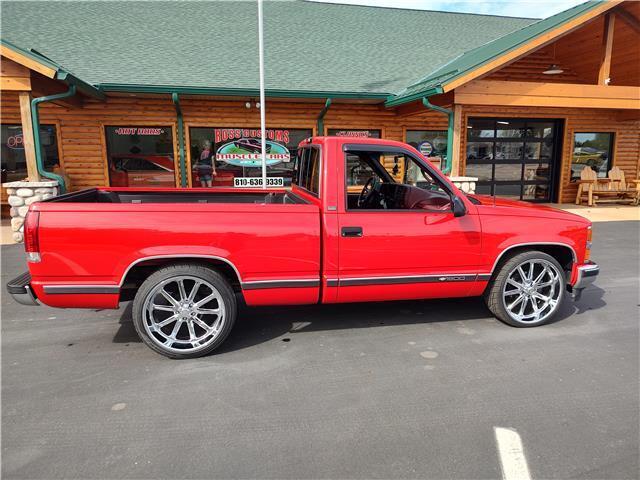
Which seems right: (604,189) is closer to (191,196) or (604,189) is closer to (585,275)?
(585,275)

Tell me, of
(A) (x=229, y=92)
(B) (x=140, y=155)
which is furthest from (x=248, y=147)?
(B) (x=140, y=155)

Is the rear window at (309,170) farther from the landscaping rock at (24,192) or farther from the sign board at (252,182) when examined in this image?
the sign board at (252,182)

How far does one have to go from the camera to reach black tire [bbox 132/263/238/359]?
3631 mm

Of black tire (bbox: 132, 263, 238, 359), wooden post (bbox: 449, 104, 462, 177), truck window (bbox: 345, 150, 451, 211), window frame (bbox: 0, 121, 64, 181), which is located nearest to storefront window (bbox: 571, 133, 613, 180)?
wooden post (bbox: 449, 104, 462, 177)

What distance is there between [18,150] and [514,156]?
14.2 meters

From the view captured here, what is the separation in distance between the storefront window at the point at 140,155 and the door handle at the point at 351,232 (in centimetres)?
962

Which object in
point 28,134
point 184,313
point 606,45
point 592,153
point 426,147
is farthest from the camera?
point 592,153

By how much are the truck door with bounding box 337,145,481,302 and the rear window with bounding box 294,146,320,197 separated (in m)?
0.30

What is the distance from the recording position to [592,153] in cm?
1495

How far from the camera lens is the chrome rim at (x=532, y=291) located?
439 cm

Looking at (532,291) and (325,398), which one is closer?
(325,398)

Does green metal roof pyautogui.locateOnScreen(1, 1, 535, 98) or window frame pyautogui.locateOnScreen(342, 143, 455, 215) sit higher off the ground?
green metal roof pyautogui.locateOnScreen(1, 1, 535, 98)

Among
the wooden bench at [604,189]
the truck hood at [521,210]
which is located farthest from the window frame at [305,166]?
the wooden bench at [604,189]

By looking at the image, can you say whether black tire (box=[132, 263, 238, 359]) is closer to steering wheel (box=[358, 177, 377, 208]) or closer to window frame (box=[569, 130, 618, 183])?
steering wheel (box=[358, 177, 377, 208])
